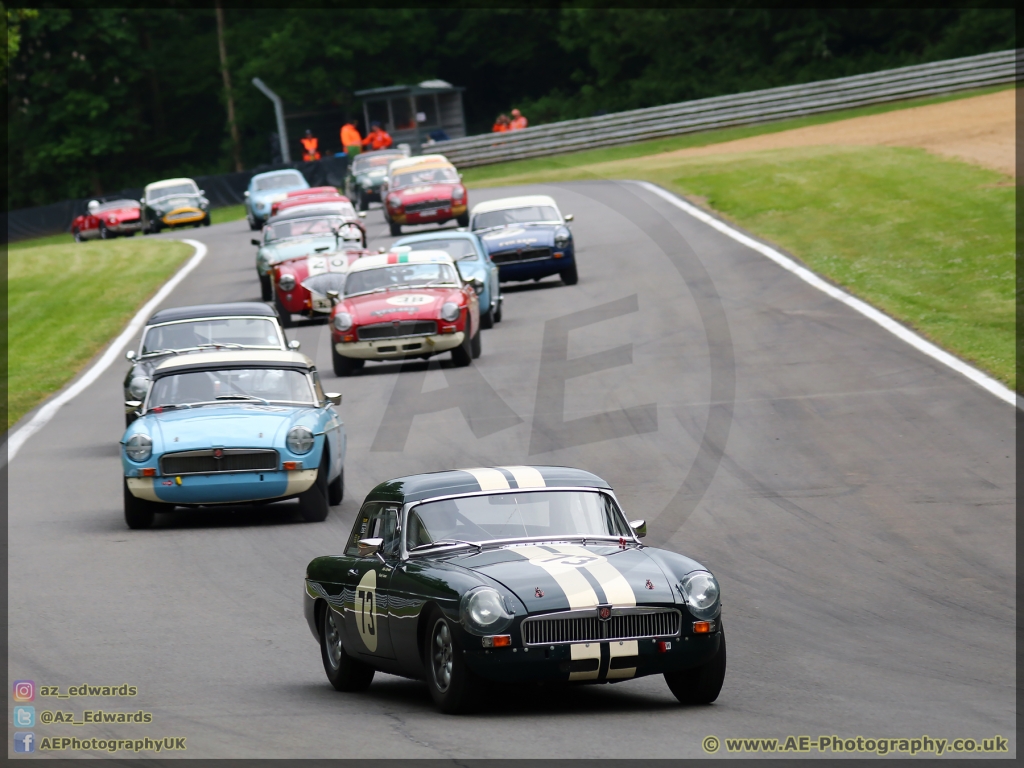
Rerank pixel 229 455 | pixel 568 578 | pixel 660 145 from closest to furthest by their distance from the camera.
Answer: pixel 568 578 < pixel 229 455 < pixel 660 145

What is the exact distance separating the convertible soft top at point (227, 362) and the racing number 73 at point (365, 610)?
252 inches

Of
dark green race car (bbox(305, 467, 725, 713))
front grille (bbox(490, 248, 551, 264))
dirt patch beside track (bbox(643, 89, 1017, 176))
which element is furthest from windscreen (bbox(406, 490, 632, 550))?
dirt patch beside track (bbox(643, 89, 1017, 176))

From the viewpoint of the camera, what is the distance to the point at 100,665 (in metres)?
8.98

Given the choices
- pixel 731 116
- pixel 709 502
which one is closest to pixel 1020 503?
pixel 709 502

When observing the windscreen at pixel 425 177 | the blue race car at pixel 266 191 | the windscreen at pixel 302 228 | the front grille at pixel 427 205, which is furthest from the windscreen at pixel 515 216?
the blue race car at pixel 266 191

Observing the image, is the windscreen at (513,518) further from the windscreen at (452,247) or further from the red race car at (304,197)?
the red race car at (304,197)

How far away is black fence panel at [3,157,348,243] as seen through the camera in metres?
55.0

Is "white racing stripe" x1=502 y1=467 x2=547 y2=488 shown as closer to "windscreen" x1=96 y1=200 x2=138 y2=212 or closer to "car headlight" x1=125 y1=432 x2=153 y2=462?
"car headlight" x1=125 y1=432 x2=153 y2=462

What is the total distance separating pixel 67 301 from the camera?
32.8 m

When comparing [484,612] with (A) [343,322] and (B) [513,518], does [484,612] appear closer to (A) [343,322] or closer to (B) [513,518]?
(B) [513,518]

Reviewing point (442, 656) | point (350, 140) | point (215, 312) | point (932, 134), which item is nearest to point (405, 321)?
point (215, 312)

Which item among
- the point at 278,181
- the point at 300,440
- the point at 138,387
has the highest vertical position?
the point at 300,440

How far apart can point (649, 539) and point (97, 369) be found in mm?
14377

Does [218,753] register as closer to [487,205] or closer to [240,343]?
[240,343]
